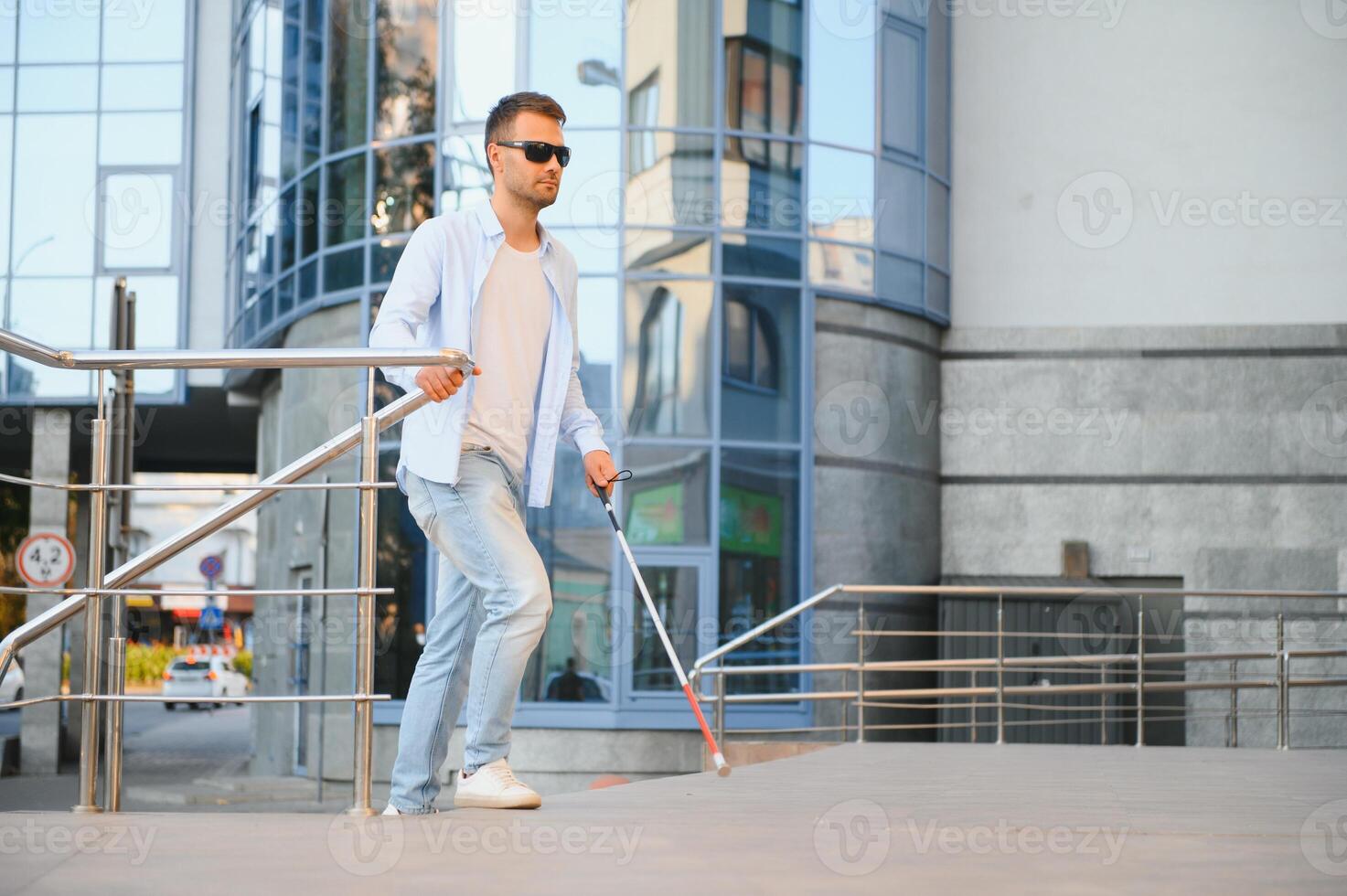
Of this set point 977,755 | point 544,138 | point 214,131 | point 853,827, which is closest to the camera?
point 853,827

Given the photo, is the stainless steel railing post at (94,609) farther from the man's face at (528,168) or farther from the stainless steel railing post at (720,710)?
the stainless steel railing post at (720,710)

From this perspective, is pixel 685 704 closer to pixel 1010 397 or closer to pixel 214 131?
pixel 1010 397

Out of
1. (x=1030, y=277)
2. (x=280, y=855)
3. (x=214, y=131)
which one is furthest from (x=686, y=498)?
(x=280, y=855)

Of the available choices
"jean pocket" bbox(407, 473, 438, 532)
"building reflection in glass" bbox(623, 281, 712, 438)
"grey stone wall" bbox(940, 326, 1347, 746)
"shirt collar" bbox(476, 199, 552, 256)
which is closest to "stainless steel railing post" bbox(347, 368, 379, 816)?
"jean pocket" bbox(407, 473, 438, 532)

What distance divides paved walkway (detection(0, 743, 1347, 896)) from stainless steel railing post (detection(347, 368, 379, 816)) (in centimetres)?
17

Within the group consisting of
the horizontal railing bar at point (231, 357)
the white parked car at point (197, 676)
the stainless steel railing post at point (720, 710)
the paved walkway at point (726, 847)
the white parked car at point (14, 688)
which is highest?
the horizontal railing bar at point (231, 357)

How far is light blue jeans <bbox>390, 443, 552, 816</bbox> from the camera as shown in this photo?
15.0 ft

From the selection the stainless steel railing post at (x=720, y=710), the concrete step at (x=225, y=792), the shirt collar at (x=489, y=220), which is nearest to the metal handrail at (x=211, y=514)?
the shirt collar at (x=489, y=220)

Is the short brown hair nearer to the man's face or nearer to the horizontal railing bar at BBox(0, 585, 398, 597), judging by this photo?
the man's face

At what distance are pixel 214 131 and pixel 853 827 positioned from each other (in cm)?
2031

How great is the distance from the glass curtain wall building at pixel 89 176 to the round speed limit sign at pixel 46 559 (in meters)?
5.83

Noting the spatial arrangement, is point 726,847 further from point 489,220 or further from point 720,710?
point 720,710

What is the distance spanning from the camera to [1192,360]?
61.3ft

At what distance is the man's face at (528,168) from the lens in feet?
15.9
